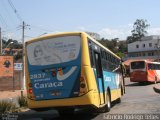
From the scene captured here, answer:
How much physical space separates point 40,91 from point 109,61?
5.76m

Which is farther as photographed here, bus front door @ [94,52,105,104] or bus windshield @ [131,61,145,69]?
bus windshield @ [131,61,145,69]

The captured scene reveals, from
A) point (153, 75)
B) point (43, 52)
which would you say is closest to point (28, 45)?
point (43, 52)

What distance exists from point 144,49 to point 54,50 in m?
113

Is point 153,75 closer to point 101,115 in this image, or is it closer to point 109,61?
point 109,61

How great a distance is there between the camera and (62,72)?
13.8m

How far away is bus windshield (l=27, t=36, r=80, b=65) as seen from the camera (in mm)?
13796

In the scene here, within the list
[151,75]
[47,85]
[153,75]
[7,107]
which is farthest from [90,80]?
[153,75]

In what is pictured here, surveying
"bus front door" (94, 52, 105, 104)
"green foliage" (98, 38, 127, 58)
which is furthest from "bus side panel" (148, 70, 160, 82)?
"green foliage" (98, 38, 127, 58)

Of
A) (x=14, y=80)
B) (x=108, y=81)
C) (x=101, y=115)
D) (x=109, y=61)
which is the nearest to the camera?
(x=101, y=115)

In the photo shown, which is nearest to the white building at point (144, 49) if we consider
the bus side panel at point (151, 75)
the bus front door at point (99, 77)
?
the bus side panel at point (151, 75)

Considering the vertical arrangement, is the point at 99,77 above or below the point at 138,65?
below

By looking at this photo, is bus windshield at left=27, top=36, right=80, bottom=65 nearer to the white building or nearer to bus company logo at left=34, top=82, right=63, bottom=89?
bus company logo at left=34, top=82, right=63, bottom=89

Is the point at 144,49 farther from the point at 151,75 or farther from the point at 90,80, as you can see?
the point at 90,80

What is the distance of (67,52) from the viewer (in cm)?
1384
